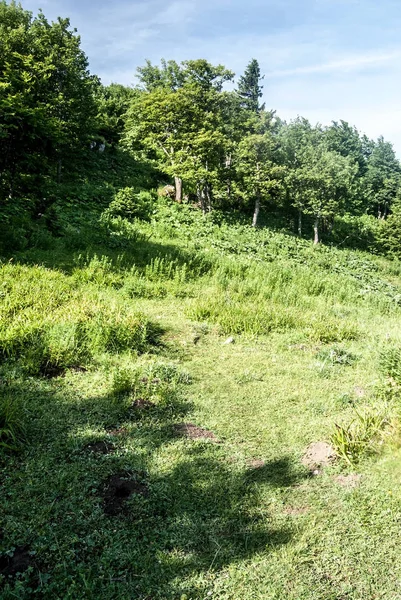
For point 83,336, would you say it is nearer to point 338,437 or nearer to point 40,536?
point 40,536

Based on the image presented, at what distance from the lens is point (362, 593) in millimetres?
3111

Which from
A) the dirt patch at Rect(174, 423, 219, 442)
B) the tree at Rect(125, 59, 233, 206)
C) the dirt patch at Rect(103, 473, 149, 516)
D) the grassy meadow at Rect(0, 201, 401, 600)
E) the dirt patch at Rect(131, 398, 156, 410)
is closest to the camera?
the grassy meadow at Rect(0, 201, 401, 600)

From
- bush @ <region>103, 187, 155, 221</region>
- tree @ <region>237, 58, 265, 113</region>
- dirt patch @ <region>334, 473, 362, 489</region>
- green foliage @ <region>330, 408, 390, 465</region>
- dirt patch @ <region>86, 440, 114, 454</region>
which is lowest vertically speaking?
dirt patch @ <region>86, 440, 114, 454</region>

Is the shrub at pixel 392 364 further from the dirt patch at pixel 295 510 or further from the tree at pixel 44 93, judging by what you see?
the tree at pixel 44 93

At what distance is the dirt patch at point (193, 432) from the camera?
5104 millimetres

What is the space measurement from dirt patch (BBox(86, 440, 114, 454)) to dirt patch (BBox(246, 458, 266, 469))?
1686mm

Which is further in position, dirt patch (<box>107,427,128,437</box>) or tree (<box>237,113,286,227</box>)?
tree (<box>237,113,286,227</box>)

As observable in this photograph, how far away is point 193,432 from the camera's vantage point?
520 cm

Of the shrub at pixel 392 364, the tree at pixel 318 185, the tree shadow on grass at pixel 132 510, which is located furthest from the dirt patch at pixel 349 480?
the tree at pixel 318 185

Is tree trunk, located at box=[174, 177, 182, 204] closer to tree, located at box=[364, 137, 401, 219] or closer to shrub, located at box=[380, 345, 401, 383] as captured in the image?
shrub, located at box=[380, 345, 401, 383]

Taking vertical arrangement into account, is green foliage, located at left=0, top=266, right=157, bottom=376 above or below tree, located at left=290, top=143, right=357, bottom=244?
below

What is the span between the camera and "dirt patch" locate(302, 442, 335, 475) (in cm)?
463

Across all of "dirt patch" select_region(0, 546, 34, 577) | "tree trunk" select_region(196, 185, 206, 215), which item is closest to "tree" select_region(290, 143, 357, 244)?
"tree trunk" select_region(196, 185, 206, 215)

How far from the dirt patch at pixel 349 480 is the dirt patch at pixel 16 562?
3.20 metres
